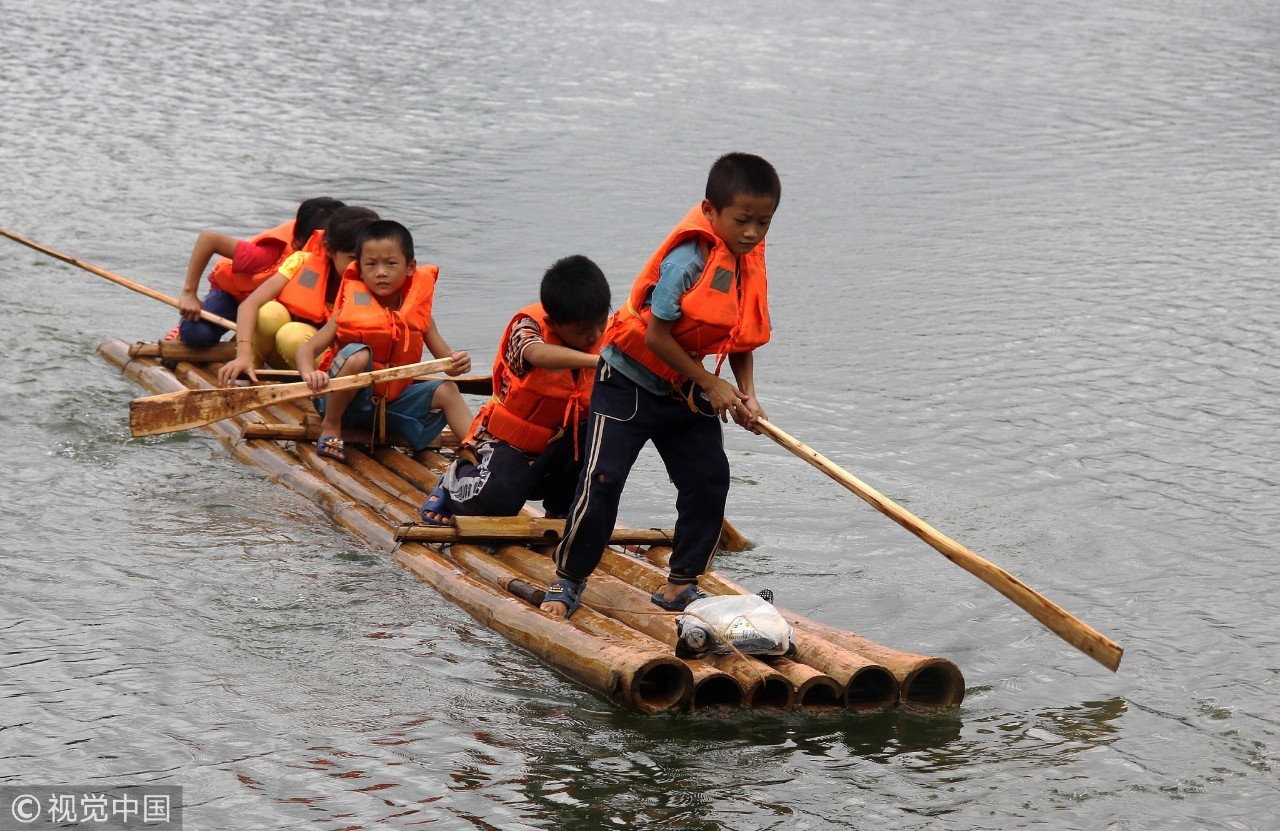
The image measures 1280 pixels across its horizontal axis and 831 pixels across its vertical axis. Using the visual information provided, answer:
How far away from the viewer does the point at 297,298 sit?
7820 millimetres

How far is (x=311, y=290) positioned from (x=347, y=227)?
1.67 ft

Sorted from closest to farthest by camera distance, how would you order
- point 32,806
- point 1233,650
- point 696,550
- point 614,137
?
point 32,806, point 696,550, point 1233,650, point 614,137

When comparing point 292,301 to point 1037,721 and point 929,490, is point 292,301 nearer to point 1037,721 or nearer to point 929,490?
point 929,490

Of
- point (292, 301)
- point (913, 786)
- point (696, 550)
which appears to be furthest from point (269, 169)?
point (913, 786)

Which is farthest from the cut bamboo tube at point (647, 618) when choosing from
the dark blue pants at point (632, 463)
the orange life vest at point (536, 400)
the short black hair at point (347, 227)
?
the short black hair at point (347, 227)

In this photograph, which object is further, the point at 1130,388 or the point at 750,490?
the point at 1130,388

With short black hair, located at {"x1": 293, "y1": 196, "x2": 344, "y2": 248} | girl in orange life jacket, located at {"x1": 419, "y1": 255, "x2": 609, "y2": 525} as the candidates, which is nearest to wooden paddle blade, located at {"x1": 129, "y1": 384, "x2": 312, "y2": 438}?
girl in orange life jacket, located at {"x1": 419, "y1": 255, "x2": 609, "y2": 525}

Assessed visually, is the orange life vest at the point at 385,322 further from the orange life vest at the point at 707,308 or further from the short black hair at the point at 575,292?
the orange life vest at the point at 707,308

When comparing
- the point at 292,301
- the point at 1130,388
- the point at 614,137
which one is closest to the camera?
the point at 292,301

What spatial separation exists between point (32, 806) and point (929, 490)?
4774 mm

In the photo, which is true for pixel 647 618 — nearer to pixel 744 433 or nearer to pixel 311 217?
pixel 744 433

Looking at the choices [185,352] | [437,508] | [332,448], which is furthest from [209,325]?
[437,508]

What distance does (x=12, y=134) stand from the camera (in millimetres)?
15898

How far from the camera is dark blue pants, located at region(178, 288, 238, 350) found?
8648 millimetres
